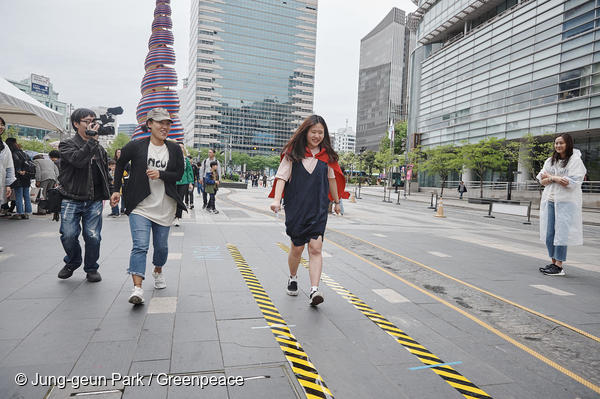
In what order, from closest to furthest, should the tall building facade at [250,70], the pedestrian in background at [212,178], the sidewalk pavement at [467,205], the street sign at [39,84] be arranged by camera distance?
the pedestrian in background at [212,178]
the sidewalk pavement at [467,205]
the street sign at [39,84]
the tall building facade at [250,70]

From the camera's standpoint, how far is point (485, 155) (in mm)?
37188

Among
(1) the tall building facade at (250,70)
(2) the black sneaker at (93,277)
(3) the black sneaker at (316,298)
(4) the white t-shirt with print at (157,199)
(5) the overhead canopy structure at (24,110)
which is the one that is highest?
(1) the tall building facade at (250,70)

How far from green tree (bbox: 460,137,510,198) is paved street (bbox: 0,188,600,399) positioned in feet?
109

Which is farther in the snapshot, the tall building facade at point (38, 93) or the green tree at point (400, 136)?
the tall building facade at point (38, 93)

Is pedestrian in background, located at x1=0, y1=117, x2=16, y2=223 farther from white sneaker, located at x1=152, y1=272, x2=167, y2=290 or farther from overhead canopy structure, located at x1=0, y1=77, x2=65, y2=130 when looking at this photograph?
overhead canopy structure, located at x1=0, y1=77, x2=65, y2=130

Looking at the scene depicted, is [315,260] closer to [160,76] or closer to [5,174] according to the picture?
[5,174]

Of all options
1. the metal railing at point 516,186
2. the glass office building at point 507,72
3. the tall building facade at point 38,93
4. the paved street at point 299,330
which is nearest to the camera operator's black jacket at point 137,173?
the paved street at point 299,330

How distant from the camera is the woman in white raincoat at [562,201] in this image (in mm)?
5918

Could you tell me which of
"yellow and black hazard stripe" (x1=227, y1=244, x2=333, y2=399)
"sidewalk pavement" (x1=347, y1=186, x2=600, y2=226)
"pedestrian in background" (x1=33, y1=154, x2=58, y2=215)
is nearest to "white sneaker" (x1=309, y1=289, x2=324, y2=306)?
"yellow and black hazard stripe" (x1=227, y1=244, x2=333, y2=399)

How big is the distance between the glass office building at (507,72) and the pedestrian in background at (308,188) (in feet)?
111

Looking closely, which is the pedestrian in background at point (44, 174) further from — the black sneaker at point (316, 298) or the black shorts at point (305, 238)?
the black sneaker at point (316, 298)

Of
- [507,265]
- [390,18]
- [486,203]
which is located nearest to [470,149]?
[486,203]

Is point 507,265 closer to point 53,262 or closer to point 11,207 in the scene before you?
point 53,262

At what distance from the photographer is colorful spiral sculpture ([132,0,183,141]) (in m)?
28.3
